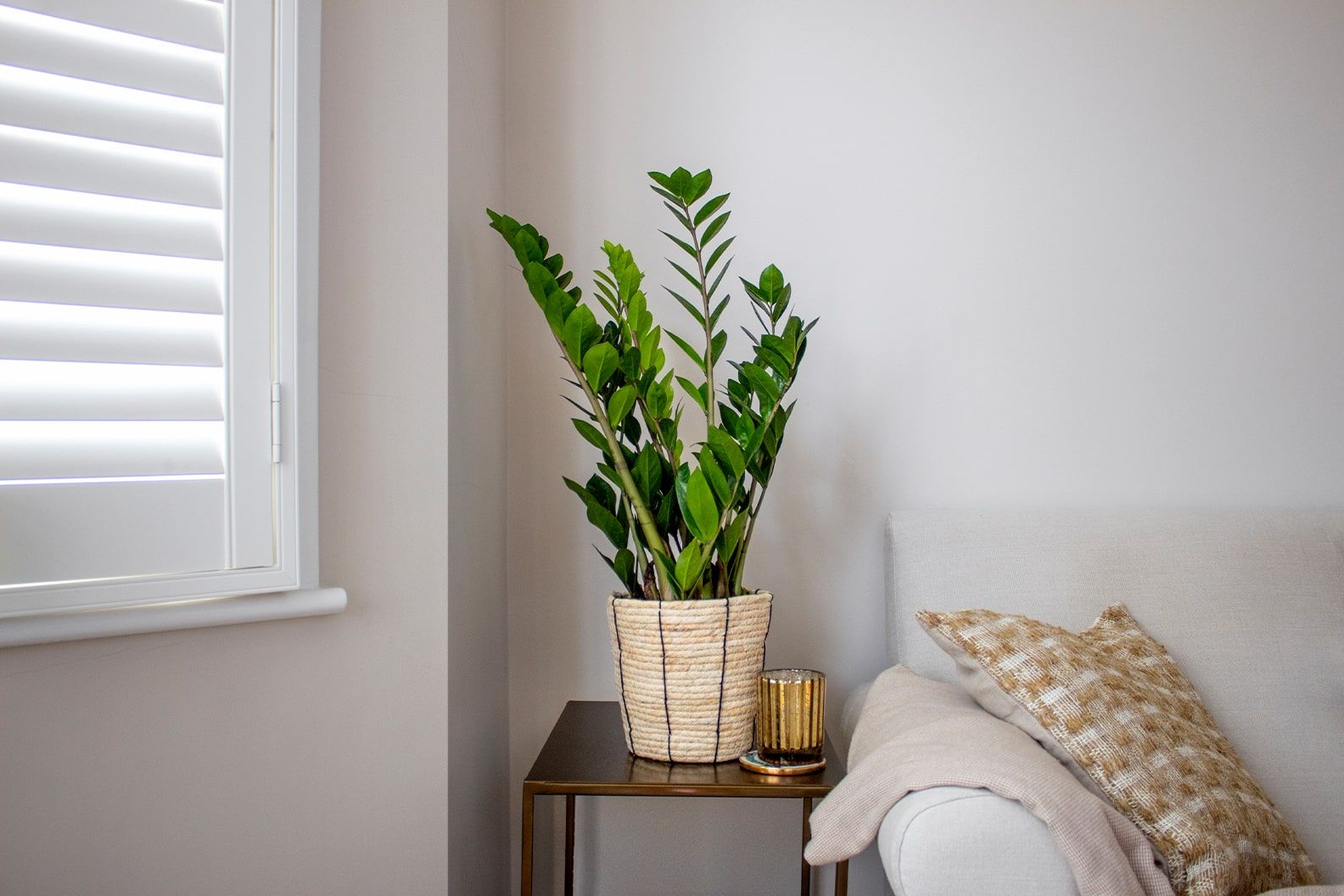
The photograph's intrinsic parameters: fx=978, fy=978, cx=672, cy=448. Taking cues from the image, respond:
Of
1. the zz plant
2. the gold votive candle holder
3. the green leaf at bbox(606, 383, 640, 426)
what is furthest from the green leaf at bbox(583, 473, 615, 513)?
the gold votive candle holder

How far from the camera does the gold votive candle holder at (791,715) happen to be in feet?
4.42

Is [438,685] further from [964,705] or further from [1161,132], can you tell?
[1161,132]

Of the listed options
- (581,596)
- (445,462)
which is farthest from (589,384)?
(581,596)

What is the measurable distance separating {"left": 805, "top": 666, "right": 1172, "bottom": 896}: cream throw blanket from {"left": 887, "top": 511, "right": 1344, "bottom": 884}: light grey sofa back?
430mm

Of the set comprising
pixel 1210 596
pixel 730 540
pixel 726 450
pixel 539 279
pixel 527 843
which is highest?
pixel 539 279

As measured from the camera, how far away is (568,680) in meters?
1.81

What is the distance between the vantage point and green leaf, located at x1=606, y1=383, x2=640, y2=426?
1.35 m

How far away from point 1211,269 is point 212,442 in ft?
5.75

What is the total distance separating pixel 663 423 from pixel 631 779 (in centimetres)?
49

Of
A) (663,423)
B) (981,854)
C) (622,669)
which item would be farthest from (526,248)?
(981,854)

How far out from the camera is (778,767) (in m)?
1.33

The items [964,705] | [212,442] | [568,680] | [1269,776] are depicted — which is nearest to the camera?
[212,442]

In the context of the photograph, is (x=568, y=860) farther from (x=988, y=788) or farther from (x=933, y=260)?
(x=933, y=260)

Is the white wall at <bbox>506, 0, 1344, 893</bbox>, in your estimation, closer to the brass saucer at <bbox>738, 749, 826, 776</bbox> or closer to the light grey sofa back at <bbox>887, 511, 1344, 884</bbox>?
the light grey sofa back at <bbox>887, 511, 1344, 884</bbox>
